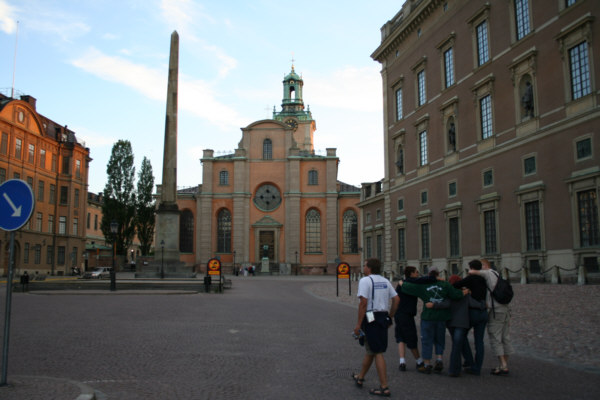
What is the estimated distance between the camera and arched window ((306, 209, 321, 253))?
67.1 metres

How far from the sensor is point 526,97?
24891 millimetres

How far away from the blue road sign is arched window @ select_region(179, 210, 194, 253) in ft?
204

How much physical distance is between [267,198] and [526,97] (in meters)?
46.4

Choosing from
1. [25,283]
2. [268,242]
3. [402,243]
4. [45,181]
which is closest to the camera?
[25,283]

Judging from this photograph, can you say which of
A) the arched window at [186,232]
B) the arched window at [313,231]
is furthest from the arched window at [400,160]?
the arched window at [186,232]

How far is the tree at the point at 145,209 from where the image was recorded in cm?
6250

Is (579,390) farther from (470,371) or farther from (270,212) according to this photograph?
(270,212)

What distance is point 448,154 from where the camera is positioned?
3166 centimetres

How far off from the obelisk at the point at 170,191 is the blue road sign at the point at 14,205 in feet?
87.4

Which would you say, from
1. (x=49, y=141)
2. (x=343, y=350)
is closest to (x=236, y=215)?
(x=49, y=141)

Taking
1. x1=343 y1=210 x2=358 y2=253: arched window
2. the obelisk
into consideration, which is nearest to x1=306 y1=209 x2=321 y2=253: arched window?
x1=343 y1=210 x2=358 y2=253: arched window

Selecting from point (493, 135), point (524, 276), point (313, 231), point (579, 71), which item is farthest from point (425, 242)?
point (313, 231)

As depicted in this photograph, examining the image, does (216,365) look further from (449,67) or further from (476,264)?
(449,67)

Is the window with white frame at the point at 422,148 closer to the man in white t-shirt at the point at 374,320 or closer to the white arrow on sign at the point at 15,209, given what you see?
the man in white t-shirt at the point at 374,320
